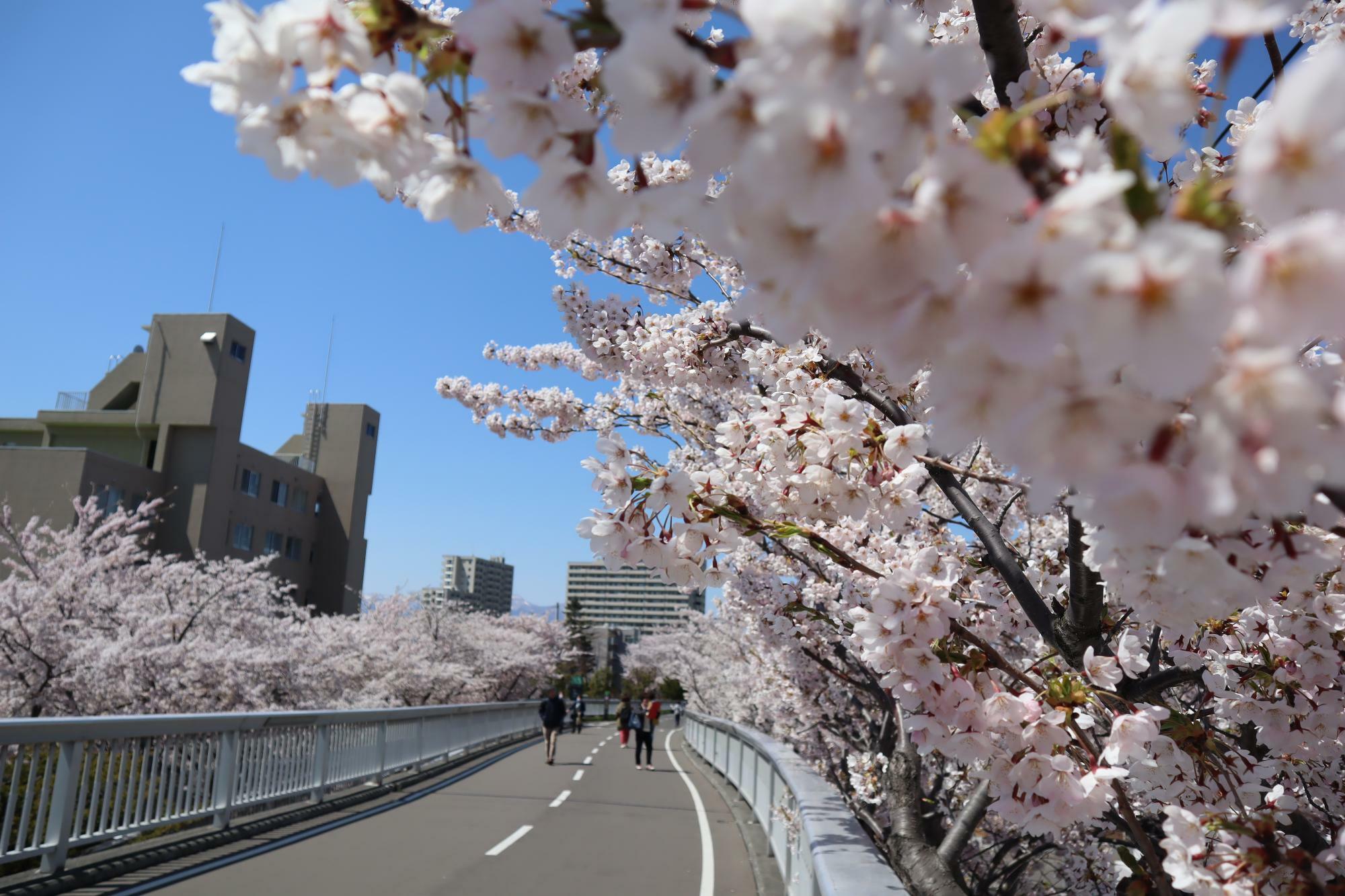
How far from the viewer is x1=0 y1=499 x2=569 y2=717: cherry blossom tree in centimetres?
1190

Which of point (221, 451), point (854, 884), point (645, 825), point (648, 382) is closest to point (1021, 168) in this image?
point (854, 884)

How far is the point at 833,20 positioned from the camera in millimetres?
829

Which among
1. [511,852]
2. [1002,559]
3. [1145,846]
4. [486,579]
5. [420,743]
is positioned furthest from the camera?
[486,579]

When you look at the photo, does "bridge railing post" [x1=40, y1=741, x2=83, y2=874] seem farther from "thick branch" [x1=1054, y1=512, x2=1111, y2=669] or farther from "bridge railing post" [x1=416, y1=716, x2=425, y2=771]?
"bridge railing post" [x1=416, y1=716, x2=425, y2=771]

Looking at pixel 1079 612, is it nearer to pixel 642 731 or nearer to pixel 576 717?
pixel 642 731

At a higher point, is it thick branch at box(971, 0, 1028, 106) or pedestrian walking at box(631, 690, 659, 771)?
thick branch at box(971, 0, 1028, 106)

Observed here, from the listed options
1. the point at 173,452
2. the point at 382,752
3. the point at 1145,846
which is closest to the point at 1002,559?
the point at 1145,846

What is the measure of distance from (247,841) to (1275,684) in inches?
370

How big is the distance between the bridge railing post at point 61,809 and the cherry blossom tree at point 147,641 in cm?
606

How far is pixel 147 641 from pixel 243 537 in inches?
1290

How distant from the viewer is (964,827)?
17.7ft

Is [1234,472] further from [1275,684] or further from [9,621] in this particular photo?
[9,621]

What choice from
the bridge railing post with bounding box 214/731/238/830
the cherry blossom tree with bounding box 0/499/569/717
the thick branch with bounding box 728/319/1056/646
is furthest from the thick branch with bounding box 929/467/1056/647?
the cherry blossom tree with bounding box 0/499/569/717

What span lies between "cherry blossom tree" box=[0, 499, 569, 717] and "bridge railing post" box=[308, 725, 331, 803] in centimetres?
319
